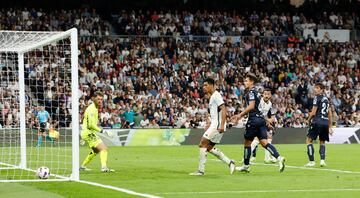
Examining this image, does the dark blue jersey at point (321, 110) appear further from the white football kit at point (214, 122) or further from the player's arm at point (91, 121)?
Answer: the player's arm at point (91, 121)

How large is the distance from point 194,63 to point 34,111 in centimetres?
1696

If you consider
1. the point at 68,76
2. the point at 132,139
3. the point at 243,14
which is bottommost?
the point at 132,139

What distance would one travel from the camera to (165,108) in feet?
141

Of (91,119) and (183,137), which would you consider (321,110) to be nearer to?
(91,119)

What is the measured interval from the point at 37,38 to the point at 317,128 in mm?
8307

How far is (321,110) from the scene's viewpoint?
23875mm

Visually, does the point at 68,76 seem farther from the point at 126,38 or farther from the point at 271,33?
the point at 271,33

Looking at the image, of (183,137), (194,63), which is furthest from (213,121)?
(194,63)

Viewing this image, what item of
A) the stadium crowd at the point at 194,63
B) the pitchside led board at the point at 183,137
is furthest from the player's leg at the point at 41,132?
the pitchside led board at the point at 183,137

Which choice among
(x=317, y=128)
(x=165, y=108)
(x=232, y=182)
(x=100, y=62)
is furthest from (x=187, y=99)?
(x=232, y=182)

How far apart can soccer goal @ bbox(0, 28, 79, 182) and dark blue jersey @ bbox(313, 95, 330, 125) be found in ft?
22.4

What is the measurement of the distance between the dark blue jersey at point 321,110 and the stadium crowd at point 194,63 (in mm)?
16727

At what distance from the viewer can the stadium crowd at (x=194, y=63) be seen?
140 feet

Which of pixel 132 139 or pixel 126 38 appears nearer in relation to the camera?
pixel 132 139
